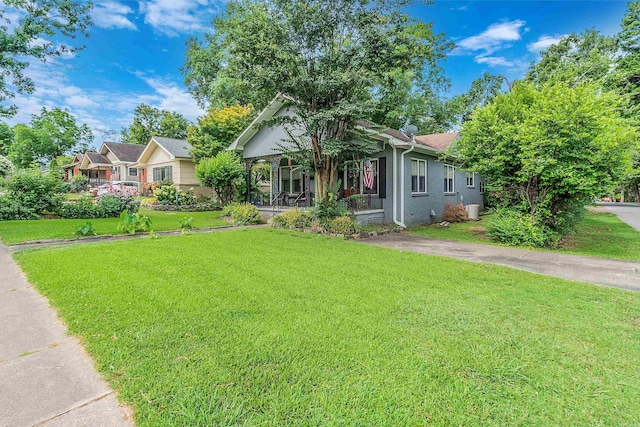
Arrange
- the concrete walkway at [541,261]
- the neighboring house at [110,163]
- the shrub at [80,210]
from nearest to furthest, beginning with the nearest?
the concrete walkway at [541,261] → the shrub at [80,210] → the neighboring house at [110,163]

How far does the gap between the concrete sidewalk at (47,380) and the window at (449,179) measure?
51.1 ft

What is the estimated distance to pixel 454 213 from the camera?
14734 millimetres

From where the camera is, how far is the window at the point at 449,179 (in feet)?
51.8

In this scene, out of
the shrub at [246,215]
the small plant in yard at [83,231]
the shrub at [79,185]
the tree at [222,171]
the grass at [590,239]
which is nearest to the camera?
the grass at [590,239]

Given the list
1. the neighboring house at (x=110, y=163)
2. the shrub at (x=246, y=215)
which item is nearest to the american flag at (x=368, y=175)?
the shrub at (x=246, y=215)

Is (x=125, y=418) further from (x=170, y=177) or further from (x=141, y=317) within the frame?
(x=170, y=177)

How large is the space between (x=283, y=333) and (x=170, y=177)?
968 inches

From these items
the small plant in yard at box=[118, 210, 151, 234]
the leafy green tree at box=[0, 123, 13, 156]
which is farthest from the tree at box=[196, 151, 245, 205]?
the leafy green tree at box=[0, 123, 13, 156]

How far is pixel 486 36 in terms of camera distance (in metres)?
17.9

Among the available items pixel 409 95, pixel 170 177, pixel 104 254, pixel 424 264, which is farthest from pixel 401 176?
pixel 170 177

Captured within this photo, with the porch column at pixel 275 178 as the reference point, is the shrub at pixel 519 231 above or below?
below

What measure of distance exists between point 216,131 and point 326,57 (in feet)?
43.8

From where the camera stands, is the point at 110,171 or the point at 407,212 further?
the point at 110,171

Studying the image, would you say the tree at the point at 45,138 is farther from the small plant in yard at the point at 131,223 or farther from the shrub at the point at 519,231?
the shrub at the point at 519,231
